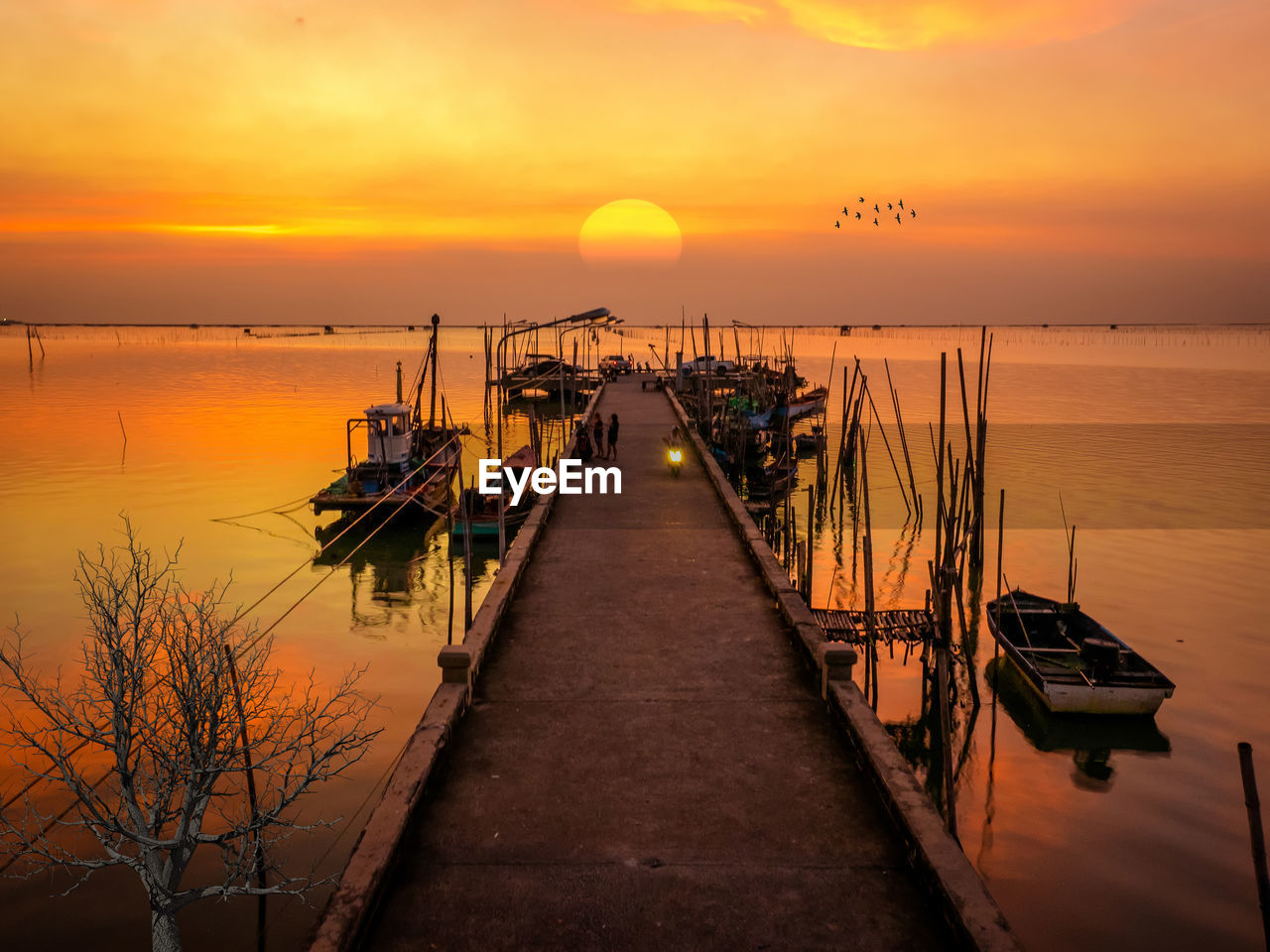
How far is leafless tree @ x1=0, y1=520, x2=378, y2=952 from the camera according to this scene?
8.28m

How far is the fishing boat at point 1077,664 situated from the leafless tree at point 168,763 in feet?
37.6

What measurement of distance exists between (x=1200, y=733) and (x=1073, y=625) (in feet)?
9.49

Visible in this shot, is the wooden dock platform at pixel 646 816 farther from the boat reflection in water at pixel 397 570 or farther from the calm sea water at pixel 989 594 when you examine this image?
the boat reflection in water at pixel 397 570

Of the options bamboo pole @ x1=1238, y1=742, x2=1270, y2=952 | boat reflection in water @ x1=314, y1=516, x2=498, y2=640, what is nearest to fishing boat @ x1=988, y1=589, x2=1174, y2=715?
bamboo pole @ x1=1238, y1=742, x2=1270, y2=952

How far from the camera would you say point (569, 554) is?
57.0ft

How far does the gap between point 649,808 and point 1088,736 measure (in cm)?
990

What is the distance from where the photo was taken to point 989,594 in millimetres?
22000

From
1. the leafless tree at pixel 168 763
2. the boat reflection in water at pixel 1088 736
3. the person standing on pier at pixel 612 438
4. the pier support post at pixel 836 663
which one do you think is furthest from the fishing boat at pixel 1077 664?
the person standing on pier at pixel 612 438

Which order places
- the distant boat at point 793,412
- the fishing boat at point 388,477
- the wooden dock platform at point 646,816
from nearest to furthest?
1. the wooden dock platform at point 646,816
2. the fishing boat at point 388,477
3. the distant boat at point 793,412

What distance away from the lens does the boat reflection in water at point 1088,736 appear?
13781 mm

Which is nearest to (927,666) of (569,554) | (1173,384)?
(569,554)

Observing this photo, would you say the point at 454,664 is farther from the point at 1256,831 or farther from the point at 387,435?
the point at 387,435

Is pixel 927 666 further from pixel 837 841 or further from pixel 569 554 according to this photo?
pixel 837 841

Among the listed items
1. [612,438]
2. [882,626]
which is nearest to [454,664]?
[882,626]
